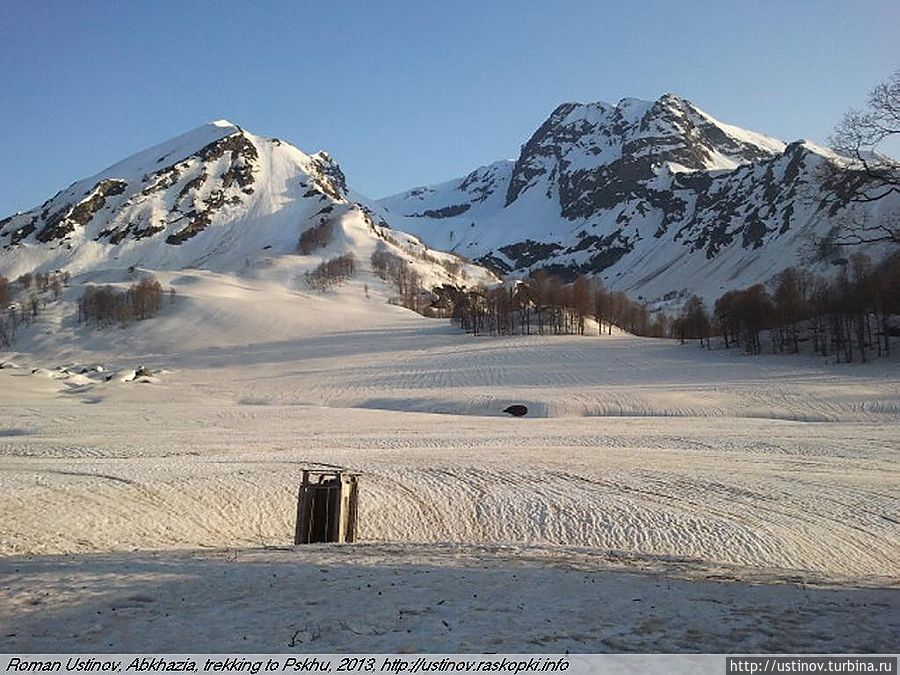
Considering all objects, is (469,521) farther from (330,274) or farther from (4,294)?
(330,274)

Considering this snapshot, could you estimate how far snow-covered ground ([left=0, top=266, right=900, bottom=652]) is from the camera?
9.28 metres

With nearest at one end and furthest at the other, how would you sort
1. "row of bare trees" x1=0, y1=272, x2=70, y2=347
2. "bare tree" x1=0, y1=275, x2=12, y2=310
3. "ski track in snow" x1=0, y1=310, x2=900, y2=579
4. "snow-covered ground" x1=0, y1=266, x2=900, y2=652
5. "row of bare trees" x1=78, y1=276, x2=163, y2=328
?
"snow-covered ground" x1=0, y1=266, x2=900, y2=652 → "ski track in snow" x1=0, y1=310, x2=900, y2=579 → "row of bare trees" x1=0, y1=272, x2=70, y2=347 → "row of bare trees" x1=78, y1=276, x2=163, y2=328 → "bare tree" x1=0, y1=275, x2=12, y2=310

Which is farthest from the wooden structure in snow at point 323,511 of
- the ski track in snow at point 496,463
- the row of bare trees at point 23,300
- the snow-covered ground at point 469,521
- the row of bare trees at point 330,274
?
the row of bare trees at point 330,274

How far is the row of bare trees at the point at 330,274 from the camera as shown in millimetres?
179250

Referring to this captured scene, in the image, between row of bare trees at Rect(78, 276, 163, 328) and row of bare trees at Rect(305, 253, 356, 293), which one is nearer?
row of bare trees at Rect(78, 276, 163, 328)

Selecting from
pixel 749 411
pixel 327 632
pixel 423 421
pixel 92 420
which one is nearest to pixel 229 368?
pixel 92 420

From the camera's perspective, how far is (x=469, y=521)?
20953mm

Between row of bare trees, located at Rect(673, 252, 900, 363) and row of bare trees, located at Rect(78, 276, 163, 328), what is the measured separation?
109 meters

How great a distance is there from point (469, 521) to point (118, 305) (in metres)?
138

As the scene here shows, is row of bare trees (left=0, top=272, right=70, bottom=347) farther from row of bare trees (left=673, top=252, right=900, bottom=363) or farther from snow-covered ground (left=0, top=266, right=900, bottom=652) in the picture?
row of bare trees (left=673, top=252, right=900, bottom=363)

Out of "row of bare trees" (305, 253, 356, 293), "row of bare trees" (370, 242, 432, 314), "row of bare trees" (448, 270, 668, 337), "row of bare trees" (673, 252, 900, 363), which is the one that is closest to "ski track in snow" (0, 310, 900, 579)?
"row of bare trees" (673, 252, 900, 363)

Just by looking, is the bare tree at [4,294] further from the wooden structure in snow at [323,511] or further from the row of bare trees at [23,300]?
the wooden structure in snow at [323,511]

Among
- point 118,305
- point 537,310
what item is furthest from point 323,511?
point 118,305

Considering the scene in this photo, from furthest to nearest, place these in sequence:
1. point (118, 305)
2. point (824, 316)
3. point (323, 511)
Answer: point (118, 305) < point (824, 316) < point (323, 511)
